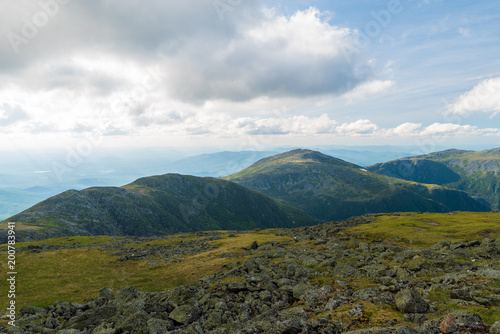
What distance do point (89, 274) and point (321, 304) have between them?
181 ft

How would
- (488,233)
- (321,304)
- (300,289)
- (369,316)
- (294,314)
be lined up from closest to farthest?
(369,316) < (294,314) < (321,304) < (300,289) < (488,233)

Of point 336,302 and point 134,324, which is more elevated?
point 134,324

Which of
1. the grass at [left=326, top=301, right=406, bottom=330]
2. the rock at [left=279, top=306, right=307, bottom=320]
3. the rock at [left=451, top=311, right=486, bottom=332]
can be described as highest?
the rock at [left=451, top=311, right=486, bottom=332]

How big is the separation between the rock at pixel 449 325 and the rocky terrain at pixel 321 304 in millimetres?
65

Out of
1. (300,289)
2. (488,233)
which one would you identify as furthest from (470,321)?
(488,233)

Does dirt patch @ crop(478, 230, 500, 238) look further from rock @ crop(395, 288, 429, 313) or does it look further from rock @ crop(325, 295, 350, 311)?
rock @ crop(325, 295, 350, 311)

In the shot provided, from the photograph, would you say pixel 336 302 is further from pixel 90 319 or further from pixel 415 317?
pixel 90 319

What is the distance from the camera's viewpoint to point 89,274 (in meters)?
56.4

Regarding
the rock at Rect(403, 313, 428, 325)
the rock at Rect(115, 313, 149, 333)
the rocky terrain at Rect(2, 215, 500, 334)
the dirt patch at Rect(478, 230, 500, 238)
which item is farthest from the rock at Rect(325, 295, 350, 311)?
the dirt patch at Rect(478, 230, 500, 238)

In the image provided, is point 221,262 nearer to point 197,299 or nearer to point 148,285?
point 148,285

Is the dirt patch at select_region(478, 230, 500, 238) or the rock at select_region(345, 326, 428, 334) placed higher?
the rock at select_region(345, 326, 428, 334)

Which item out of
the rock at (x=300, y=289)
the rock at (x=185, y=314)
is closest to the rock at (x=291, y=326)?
the rock at (x=300, y=289)

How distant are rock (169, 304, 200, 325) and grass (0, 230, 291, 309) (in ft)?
72.3

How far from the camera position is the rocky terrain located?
2009 centimetres
